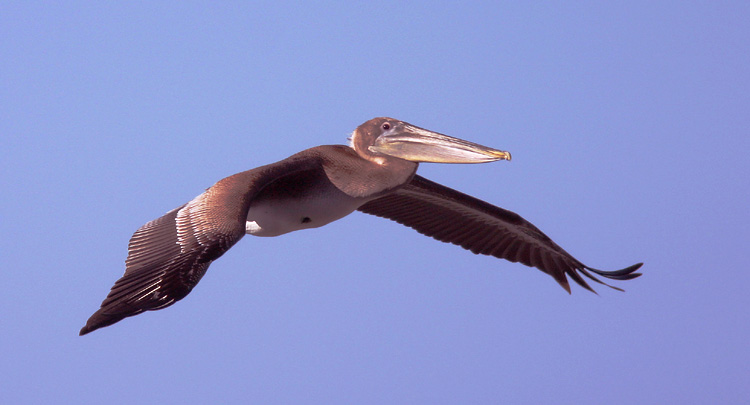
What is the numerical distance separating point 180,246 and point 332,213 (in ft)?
6.22

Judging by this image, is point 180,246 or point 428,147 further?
point 428,147

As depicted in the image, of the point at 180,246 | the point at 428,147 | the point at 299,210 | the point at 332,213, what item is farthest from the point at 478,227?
the point at 180,246

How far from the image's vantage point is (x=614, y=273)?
37.1 ft

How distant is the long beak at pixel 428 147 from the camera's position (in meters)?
9.02

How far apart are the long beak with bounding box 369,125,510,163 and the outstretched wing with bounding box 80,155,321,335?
50.3 inches

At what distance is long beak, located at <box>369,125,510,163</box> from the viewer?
9023 mm

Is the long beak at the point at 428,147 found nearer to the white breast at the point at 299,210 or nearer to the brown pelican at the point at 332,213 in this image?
the brown pelican at the point at 332,213

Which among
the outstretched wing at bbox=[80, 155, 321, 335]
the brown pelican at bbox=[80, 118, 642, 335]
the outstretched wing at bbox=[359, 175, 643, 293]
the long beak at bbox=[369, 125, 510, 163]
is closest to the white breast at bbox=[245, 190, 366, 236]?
the brown pelican at bbox=[80, 118, 642, 335]

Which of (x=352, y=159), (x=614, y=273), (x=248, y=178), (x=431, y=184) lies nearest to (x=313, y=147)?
(x=352, y=159)

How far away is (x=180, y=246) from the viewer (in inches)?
306

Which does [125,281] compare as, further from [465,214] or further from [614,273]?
[614,273]

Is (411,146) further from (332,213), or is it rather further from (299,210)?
(299,210)

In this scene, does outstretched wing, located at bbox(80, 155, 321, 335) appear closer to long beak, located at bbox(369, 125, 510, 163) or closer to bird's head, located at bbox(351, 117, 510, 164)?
bird's head, located at bbox(351, 117, 510, 164)

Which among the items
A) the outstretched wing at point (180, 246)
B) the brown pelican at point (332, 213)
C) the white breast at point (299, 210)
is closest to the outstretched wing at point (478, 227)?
the brown pelican at point (332, 213)
